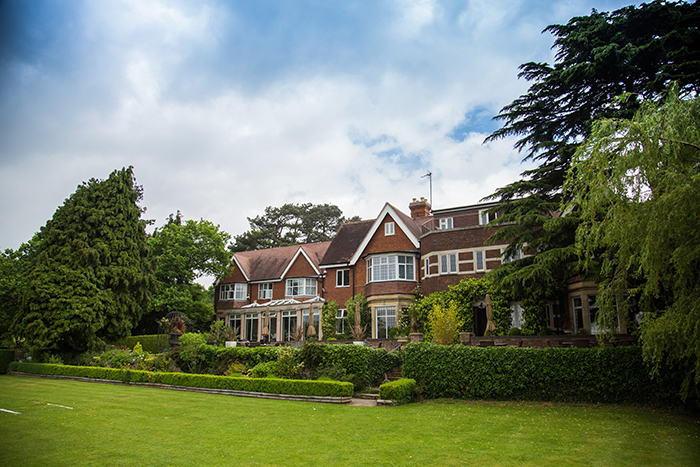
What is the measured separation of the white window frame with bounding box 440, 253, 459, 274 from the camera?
27359 millimetres

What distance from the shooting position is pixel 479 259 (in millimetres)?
26828

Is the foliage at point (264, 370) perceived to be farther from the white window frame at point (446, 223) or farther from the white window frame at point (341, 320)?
the white window frame at point (446, 223)

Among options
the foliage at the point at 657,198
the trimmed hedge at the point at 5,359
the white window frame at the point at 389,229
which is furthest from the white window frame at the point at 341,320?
the foliage at the point at 657,198

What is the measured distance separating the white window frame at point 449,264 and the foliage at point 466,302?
1.16 metres

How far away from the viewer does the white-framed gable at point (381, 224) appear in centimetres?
3058

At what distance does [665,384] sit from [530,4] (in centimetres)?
1182

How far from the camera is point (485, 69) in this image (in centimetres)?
1478

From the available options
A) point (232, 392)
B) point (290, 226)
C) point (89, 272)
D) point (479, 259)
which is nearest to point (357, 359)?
point (232, 392)

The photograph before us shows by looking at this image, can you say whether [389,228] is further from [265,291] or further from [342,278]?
[265,291]

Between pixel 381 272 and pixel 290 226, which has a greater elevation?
pixel 290 226

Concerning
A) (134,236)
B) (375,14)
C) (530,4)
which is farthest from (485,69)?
(134,236)

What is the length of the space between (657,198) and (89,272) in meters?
28.9

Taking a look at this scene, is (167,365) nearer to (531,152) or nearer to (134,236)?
(134,236)

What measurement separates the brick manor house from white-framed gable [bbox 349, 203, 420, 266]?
7cm
